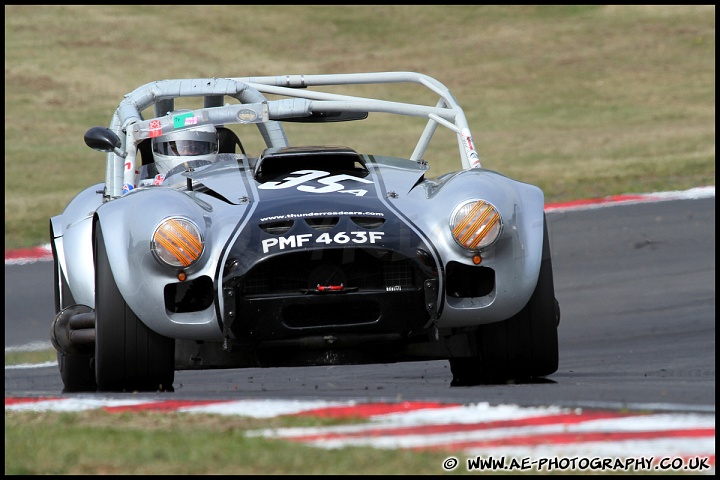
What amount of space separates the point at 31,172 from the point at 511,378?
12.5 m

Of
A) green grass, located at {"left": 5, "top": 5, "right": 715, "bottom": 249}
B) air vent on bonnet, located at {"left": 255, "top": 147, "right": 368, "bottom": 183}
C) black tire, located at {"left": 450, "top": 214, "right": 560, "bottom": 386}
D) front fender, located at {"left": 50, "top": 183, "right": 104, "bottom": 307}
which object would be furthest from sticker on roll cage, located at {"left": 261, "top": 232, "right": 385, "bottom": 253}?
green grass, located at {"left": 5, "top": 5, "right": 715, "bottom": 249}

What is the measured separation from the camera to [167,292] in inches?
206

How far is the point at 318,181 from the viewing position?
5.71 metres

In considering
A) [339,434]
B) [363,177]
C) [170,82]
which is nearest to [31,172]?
[170,82]

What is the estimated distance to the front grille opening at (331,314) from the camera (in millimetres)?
5156

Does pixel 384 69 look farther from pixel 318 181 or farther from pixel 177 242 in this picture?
pixel 177 242

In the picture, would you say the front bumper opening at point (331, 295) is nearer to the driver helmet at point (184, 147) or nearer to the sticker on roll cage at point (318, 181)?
the sticker on roll cage at point (318, 181)

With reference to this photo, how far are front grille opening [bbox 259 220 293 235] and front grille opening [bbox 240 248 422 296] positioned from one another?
114mm

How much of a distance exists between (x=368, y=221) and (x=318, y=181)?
57 centimetres

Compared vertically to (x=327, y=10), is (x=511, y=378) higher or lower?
higher

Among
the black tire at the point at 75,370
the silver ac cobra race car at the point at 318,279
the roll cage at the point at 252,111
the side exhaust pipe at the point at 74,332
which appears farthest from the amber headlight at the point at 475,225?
the black tire at the point at 75,370

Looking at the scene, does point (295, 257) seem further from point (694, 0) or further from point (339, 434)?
point (694, 0)

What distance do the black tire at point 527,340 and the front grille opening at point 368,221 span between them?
70 centimetres

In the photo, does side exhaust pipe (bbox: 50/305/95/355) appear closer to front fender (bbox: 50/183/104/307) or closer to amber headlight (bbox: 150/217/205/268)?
front fender (bbox: 50/183/104/307)
